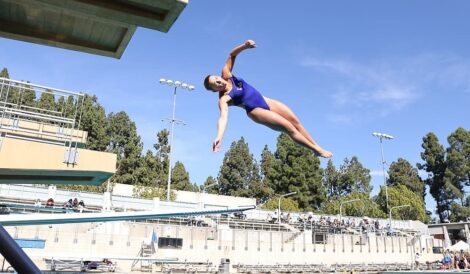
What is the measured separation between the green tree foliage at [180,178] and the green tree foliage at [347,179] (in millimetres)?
27705

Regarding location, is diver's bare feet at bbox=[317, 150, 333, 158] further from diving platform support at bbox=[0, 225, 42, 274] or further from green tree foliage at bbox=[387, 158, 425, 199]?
green tree foliage at bbox=[387, 158, 425, 199]

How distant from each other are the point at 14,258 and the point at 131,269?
2353cm

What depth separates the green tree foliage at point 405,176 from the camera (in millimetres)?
75562

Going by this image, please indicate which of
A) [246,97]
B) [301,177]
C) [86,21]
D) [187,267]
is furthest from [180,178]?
[246,97]

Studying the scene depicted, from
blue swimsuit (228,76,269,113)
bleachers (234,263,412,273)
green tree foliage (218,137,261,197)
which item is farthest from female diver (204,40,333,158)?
green tree foliage (218,137,261,197)

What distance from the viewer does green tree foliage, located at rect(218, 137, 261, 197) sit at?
72.5 metres

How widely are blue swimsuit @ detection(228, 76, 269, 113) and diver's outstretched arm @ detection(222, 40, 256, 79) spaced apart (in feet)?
0.34

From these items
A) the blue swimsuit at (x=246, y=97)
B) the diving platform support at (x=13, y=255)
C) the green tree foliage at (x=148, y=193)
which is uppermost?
the green tree foliage at (x=148, y=193)

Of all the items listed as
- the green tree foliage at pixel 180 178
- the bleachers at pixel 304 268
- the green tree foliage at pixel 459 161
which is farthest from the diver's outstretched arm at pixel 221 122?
the green tree foliage at pixel 459 161

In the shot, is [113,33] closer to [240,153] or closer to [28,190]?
[28,190]

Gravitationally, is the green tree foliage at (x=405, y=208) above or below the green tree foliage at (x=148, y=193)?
above

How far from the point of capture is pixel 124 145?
2148 inches

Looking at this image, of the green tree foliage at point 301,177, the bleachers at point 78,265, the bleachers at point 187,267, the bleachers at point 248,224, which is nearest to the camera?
the bleachers at point 78,265

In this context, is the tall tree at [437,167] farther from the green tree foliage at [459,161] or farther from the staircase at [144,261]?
the staircase at [144,261]
